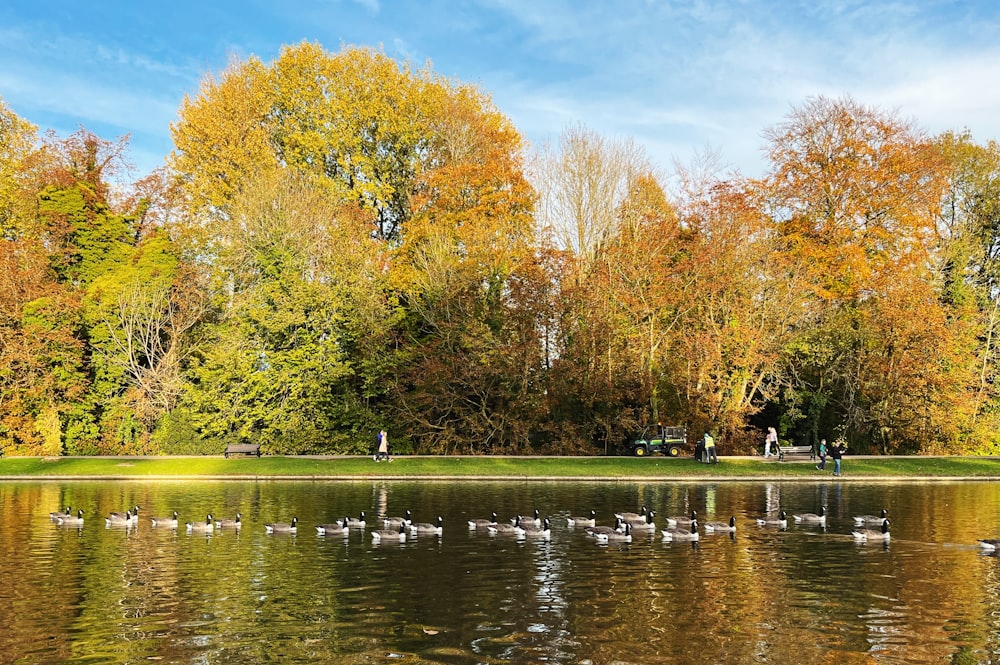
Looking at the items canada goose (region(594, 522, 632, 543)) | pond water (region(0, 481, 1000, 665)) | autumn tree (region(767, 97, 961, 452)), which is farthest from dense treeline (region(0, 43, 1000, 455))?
canada goose (region(594, 522, 632, 543))

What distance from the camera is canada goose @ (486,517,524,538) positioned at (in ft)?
97.0

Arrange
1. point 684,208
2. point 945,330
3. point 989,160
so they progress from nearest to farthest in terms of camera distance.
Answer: point 945,330, point 684,208, point 989,160

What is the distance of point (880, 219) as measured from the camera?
216 feet

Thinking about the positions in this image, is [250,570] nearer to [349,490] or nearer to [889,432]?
[349,490]

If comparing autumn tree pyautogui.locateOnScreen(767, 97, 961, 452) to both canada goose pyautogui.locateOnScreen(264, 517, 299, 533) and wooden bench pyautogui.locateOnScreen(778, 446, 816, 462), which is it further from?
canada goose pyautogui.locateOnScreen(264, 517, 299, 533)

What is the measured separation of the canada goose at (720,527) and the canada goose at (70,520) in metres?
21.8

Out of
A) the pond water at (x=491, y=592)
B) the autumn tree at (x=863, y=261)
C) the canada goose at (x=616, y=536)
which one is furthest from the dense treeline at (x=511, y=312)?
the canada goose at (x=616, y=536)

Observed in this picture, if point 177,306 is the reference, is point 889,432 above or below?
below

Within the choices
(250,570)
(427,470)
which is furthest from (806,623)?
(427,470)

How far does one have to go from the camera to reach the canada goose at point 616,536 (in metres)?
28.3

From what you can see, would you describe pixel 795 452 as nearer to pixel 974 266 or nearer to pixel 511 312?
pixel 511 312

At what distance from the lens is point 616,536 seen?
2842cm

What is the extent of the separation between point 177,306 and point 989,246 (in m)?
63.7

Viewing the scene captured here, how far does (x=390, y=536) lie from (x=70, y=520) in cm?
1205
